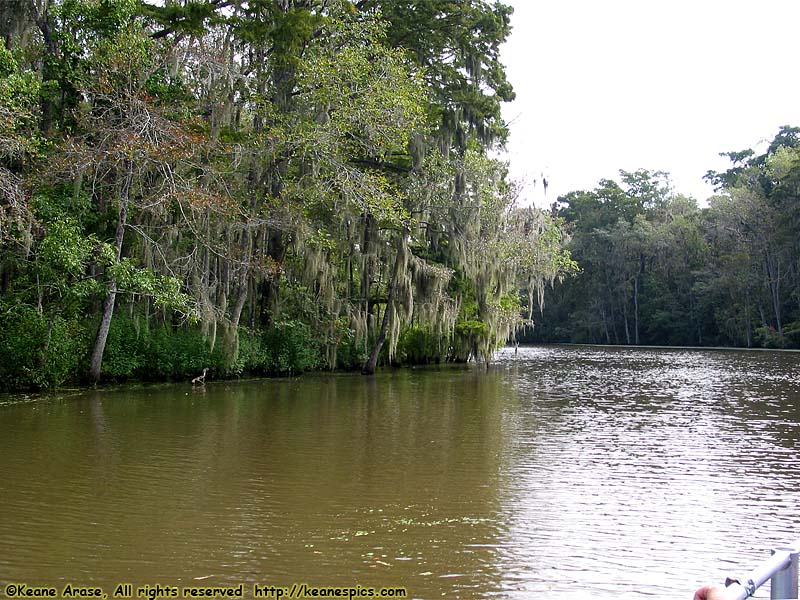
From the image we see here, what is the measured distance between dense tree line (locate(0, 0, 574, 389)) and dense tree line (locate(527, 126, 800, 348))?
25746 mm

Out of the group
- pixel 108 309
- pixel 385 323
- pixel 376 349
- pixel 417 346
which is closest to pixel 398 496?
pixel 108 309

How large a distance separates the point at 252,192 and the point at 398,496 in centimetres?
1316

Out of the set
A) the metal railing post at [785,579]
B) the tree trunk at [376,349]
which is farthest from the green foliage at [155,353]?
the metal railing post at [785,579]

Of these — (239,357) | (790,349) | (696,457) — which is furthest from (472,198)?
(790,349)

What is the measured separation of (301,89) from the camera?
18547mm

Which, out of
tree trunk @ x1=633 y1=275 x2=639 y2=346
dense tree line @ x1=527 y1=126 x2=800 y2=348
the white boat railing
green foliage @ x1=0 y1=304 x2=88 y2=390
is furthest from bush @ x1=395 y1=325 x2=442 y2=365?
tree trunk @ x1=633 y1=275 x2=639 y2=346

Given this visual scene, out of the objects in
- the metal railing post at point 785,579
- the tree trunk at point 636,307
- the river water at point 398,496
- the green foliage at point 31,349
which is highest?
the tree trunk at point 636,307

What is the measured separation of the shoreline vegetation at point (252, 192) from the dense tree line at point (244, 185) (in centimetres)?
7

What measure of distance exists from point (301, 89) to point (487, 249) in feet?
27.0

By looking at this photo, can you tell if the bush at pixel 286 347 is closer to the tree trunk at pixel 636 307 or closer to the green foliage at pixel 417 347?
the green foliage at pixel 417 347

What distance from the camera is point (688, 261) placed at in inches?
2128

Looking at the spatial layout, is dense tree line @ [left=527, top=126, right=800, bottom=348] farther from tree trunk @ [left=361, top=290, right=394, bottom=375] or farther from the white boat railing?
the white boat railing

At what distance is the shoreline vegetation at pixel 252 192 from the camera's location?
1441 centimetres

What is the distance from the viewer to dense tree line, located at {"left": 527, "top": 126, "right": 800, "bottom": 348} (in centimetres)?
4412
